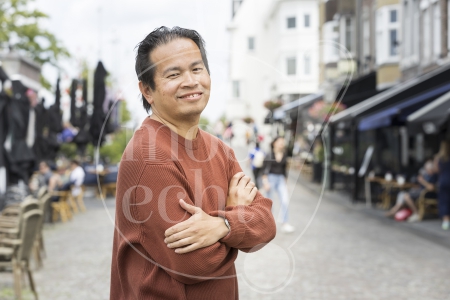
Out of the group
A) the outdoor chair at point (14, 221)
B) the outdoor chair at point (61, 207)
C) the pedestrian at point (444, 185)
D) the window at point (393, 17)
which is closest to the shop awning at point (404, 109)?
the pedestrian at point (444, 185)

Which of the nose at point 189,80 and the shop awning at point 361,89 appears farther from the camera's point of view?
the shop awning at point 361,89

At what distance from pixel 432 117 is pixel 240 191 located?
1013 centimetres

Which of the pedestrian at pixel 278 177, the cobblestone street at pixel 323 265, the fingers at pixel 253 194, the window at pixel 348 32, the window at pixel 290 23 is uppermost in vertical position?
the window at pixel 290 23

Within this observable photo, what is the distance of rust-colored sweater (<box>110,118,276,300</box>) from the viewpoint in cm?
207

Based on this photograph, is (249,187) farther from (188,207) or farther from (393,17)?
(393,17)

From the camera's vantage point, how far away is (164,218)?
206cm

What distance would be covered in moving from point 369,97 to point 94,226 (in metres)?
11.1

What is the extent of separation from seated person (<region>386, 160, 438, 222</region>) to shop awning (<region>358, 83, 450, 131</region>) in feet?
4.02

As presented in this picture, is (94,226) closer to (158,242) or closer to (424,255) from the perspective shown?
(424,255)

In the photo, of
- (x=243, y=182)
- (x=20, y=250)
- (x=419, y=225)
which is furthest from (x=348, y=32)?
(x=243, y=182)

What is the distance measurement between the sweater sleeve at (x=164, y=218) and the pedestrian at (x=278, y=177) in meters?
0.98

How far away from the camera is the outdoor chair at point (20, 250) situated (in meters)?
6.92

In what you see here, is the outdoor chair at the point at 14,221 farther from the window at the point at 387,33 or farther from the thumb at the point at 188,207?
the window at the point at 387,33

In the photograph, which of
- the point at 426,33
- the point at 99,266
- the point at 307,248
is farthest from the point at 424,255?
the point at 426,33
